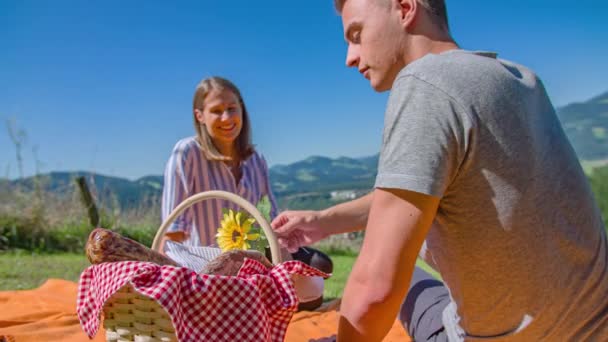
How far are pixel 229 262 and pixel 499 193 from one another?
748 mm

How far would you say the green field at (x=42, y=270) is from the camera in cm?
516

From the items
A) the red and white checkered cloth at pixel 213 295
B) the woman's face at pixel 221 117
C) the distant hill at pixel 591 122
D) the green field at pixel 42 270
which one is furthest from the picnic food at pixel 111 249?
the distant hill at pixel 591 122

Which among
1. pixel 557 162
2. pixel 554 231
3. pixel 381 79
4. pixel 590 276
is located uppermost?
pixel 381 79

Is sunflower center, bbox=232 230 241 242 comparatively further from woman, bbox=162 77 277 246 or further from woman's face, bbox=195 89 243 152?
woman's face, bbox=195 89 243 152

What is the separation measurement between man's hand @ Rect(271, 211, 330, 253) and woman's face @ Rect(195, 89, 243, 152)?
6.98 feet

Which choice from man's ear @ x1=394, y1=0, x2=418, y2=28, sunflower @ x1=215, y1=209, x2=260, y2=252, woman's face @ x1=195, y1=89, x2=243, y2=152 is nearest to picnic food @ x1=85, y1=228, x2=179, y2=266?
sunflower @ x1=215, y1=209, x2=260, y2=252

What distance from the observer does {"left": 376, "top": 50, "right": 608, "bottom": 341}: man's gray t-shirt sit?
1190mm

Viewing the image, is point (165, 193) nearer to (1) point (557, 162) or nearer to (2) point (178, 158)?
(2) point (178, 158)

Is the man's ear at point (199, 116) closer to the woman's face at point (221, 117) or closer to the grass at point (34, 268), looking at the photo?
the woman's face at point (221, 117)

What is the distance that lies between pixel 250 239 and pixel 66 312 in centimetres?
213

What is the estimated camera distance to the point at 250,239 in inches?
82.9

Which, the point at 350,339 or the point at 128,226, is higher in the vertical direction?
the point at 350,339

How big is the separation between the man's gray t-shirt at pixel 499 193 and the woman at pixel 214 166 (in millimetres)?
2578

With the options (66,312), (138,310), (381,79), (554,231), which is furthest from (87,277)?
(66,312)
